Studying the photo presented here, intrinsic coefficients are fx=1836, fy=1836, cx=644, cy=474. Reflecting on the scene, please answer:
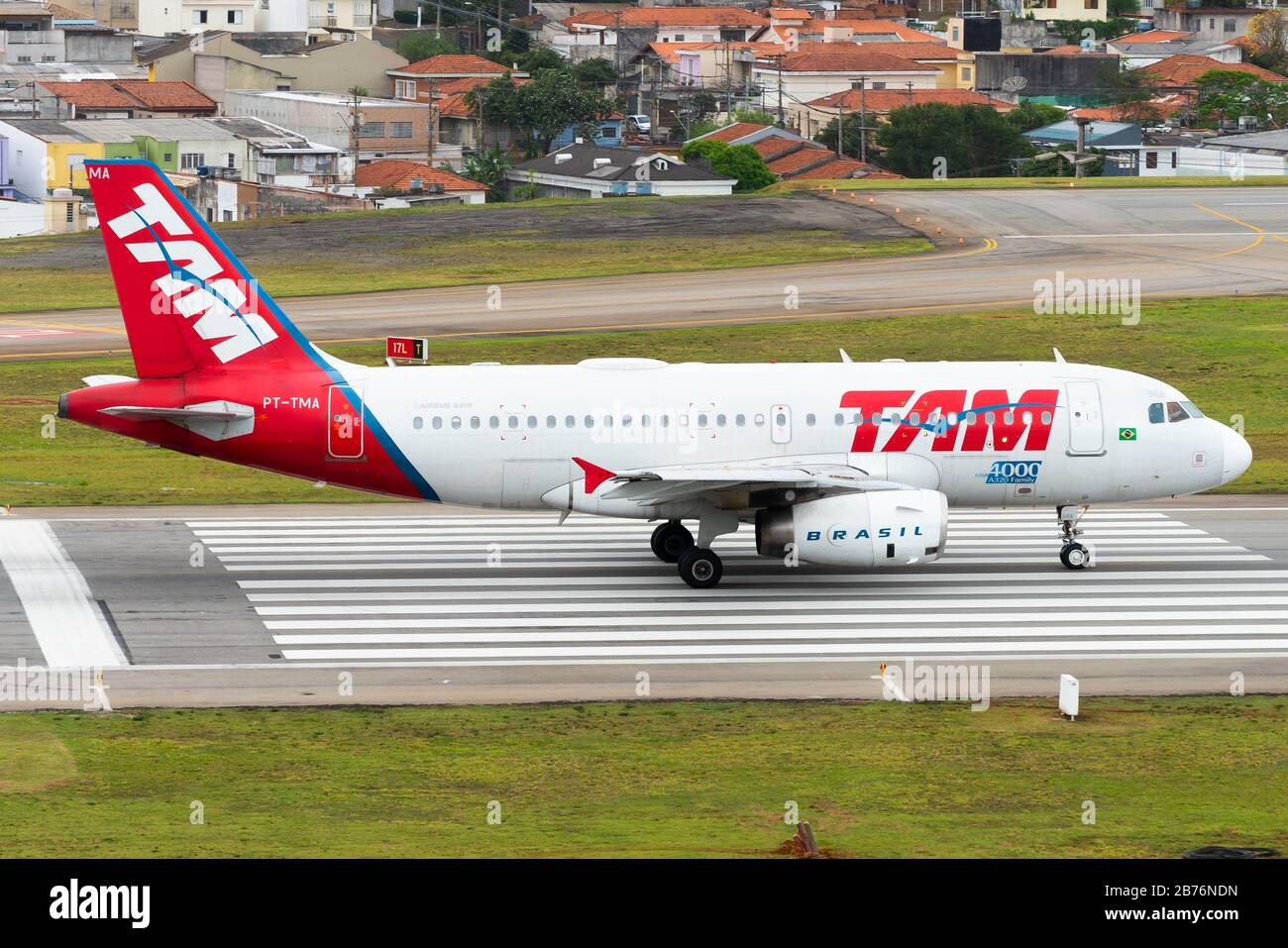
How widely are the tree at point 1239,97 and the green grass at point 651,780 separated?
4790 inches

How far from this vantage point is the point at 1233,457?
4041 cm

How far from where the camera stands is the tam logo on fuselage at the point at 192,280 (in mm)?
37781

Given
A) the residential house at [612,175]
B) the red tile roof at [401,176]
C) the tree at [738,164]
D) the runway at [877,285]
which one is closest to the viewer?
the runway at [877,285]

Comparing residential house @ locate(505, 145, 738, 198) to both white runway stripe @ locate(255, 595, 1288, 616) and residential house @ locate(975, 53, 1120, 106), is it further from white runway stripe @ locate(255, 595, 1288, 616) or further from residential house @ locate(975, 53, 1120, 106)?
white runway stripe @ locate(255, 595, 1288, 616)

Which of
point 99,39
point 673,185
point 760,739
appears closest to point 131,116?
point 99,39

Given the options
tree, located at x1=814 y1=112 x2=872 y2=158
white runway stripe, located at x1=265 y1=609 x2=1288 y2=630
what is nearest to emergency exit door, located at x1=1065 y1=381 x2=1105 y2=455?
white runway stripe, located at x1=265 y1=609 x2=1288 y2=630

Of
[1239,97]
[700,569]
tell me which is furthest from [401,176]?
[700,569]

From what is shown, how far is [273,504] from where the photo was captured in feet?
161

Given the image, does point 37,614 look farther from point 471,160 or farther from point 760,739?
point 471,160

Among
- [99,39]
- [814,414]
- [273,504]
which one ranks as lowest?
[273,504]

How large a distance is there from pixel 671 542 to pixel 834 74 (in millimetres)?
142588

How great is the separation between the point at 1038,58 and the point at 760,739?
170 meters

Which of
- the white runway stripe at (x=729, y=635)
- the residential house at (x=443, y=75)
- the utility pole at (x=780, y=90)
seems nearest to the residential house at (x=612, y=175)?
the utility pole at (x=780, y=90)

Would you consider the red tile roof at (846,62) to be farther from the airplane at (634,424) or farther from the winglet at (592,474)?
the winglet at (592,474)
